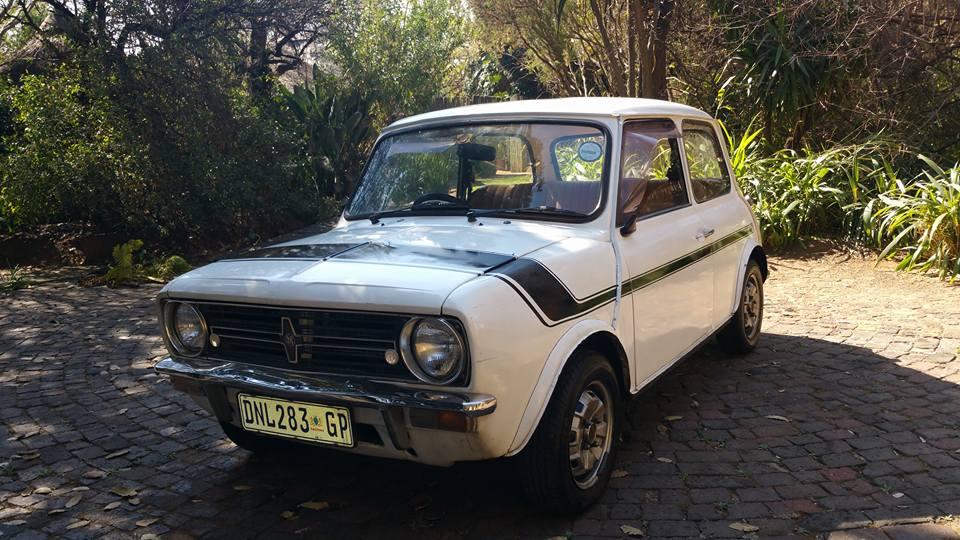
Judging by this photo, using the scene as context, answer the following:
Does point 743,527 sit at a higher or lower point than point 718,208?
lower

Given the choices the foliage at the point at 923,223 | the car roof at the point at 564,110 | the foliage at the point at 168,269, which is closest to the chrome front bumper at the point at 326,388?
the car roof at the point at 564,110

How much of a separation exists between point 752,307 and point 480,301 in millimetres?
3415

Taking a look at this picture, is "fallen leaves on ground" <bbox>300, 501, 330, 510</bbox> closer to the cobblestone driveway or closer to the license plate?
the cobblestone driveway

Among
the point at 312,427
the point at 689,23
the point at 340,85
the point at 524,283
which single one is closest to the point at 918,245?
the point at 689,23

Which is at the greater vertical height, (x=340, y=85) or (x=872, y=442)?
(x=340, y=85)

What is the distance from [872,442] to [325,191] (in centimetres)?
933

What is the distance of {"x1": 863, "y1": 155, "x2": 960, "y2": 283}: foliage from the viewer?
25.4 feet

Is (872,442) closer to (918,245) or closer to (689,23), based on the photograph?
(918,245)

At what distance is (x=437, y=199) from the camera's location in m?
4.18

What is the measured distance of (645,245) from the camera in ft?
12.8

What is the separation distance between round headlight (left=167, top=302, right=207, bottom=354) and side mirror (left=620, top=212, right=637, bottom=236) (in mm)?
1971

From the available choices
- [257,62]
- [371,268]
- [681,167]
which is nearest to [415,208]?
[371,268]

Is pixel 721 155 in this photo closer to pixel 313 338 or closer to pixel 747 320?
pixel 747 320

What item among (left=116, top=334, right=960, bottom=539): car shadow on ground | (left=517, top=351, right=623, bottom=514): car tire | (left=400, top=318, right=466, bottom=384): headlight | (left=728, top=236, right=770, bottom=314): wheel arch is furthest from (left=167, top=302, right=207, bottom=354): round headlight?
(left=728, top=236, right=770, bottom=314): wheel arch
